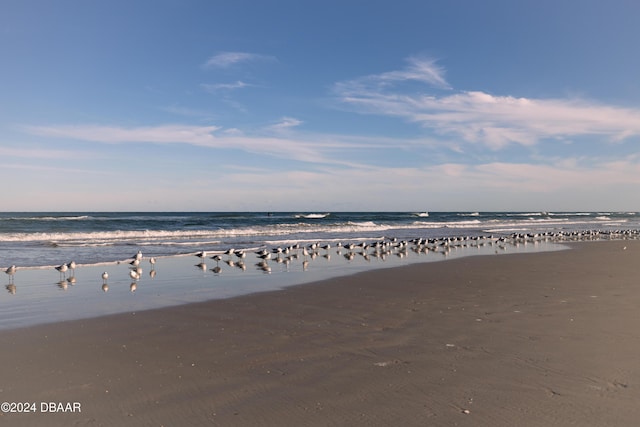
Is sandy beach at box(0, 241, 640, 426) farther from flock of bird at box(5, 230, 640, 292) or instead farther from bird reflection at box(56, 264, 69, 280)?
bird reflection at box(56, 264, 69, 280)

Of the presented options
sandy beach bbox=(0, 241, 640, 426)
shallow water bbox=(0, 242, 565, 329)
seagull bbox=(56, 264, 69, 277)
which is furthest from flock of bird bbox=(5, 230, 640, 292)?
sandy beach bbox=(0, 241, 640, 426)

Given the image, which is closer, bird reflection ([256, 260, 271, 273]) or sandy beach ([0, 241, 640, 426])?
sandy beach ([0, 241, 640, 426])

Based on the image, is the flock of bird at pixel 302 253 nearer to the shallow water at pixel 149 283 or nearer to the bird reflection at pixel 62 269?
the bird reflection at pixel 62 269

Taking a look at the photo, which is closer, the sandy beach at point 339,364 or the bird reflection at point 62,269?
the sandy beach at point 339,364

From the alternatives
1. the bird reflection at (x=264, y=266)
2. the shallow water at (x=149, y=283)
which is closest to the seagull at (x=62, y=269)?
the shallow water at (x=149, y=283)

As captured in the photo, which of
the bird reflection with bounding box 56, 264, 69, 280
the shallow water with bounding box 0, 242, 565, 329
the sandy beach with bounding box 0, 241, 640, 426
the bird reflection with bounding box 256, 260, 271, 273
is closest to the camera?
the sandy beach with bounding box 0, 241, 640, 426

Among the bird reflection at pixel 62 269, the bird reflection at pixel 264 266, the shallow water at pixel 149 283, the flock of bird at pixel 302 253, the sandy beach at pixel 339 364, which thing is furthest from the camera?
the bird reflection at pixel 264 266

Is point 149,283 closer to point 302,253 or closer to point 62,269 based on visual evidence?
point 62,269

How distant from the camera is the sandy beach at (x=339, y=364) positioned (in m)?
4.63

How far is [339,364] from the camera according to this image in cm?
599

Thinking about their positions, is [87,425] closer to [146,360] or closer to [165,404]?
[165,404]

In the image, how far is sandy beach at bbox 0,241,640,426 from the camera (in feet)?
15.2

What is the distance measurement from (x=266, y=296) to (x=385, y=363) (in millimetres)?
5445

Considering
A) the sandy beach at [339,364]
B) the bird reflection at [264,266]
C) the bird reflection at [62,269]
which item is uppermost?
the bird reflection at [62,269]
